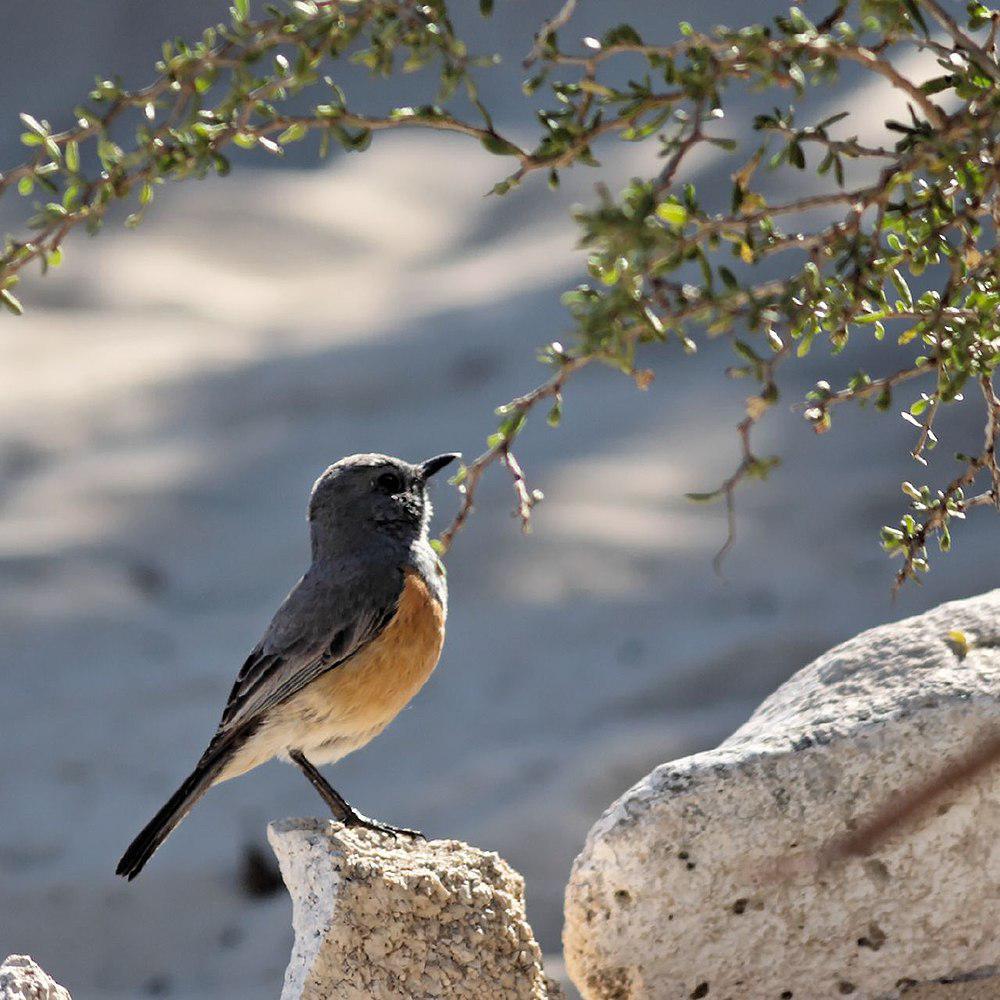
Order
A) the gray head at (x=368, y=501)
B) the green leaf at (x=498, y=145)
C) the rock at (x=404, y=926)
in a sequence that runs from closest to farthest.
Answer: the green leaf at (x=498, y=145) → the rock at (x=404, y=926) → the gray head at (x=368, y=501)

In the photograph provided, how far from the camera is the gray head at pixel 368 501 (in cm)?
417

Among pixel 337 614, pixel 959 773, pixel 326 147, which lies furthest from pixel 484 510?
pixel 326 147

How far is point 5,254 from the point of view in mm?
2504

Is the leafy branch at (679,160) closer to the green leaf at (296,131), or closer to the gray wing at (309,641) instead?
the green leaf at (296,131)

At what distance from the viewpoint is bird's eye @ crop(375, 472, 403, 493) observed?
166 inches

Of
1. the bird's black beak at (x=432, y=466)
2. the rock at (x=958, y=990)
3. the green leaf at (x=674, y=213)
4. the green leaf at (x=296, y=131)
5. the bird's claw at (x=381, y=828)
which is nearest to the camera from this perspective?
the green leaf at (x=674, y=213)

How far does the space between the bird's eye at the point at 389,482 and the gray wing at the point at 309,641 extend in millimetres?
297

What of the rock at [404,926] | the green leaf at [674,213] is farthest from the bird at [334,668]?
the green leaf at [674,213]

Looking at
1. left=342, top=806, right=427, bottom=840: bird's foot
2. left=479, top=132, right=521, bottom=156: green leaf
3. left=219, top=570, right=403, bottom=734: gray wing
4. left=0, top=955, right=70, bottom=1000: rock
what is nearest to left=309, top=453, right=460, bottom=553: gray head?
left=219, top=570, right=403, bottom=734: gray wing

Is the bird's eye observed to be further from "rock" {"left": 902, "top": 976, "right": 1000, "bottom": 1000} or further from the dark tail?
"rock" {"left": 902, "top": 976, "right": 1000, "bottom": 1000}

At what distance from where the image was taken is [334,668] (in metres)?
3.89

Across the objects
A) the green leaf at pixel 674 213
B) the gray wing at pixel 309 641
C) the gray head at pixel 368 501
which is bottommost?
the green leaf at pixel 674 213

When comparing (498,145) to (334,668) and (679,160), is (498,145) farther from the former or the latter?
(334,668)

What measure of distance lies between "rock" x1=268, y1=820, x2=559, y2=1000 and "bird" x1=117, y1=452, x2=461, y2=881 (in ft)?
1.83
